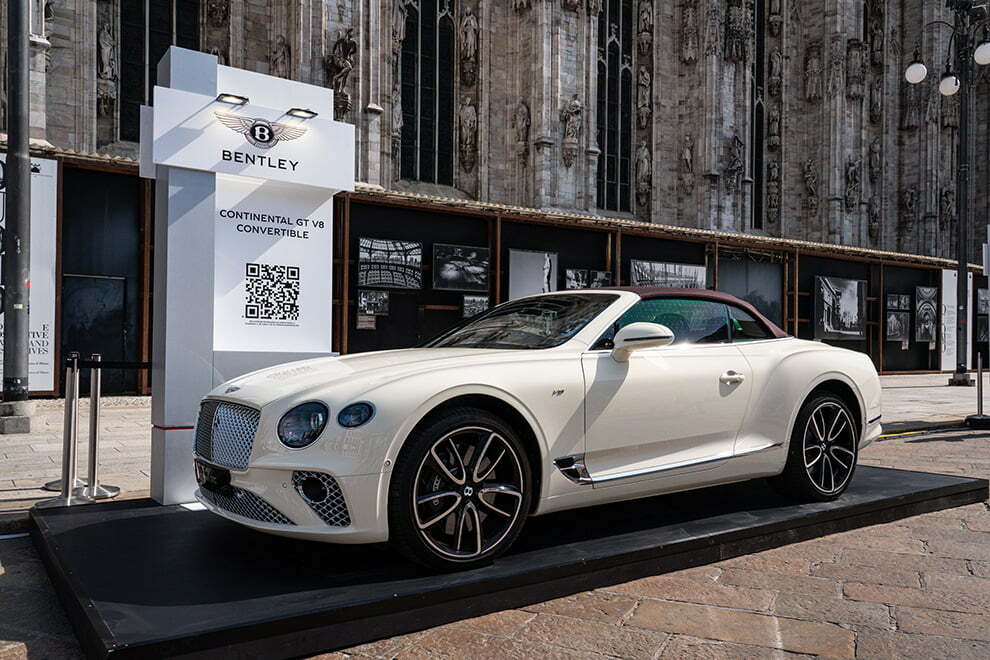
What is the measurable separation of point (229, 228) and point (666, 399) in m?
3.30

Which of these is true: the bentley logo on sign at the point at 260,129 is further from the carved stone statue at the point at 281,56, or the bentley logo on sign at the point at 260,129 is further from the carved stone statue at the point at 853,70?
the carved stone statue at the point at 853,70

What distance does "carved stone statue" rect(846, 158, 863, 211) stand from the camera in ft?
104

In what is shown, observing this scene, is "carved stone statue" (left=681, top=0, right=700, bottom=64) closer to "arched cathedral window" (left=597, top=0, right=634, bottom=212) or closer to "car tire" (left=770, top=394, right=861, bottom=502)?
"arched cathedral window" (left=597, top=0, right=634, bottom=212)

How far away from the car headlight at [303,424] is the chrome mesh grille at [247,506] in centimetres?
31

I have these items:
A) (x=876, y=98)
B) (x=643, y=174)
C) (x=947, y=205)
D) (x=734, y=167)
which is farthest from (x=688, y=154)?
(x=947, y=205)

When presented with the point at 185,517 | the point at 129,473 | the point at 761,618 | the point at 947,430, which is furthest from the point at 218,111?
the point at 947,430

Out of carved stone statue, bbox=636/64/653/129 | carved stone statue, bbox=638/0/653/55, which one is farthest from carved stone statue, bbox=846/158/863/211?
carved stone statue, bbox=638/0/653/55

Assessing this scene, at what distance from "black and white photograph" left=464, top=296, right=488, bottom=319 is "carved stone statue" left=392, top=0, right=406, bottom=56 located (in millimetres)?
8859

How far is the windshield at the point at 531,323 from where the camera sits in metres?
4.33

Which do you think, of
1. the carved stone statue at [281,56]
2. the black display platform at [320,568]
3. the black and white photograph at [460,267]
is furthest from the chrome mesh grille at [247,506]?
the carved stone statue at [281,56]

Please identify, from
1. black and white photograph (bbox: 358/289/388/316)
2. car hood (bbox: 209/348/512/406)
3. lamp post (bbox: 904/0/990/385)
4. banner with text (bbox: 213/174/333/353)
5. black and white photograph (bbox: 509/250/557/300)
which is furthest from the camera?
lamp post (bbox: 904/0/990/385)

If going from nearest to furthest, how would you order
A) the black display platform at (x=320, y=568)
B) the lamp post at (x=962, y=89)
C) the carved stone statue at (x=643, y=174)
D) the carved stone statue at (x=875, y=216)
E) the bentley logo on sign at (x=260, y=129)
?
the black display platform at (x=320, y=568), the bentley logo on sign at (x=260, y=129), the lamp post at (x=962, y=89), the carved stone statue at (x=643, y=174), the carved stone statue at (x=875, y=216)

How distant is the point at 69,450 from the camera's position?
211 inches

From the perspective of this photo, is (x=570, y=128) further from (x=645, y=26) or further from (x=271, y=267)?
(x=271, y=267)
